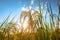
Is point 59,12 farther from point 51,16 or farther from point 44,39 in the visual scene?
point 44,39

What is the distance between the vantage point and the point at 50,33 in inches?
70.1

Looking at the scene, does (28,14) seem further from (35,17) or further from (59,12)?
(59,12)

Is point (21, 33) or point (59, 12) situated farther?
point (21, 33)

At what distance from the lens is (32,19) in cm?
188

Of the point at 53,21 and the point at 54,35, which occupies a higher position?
the point at 53,21

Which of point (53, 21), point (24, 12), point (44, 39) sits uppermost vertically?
point (24, 12)

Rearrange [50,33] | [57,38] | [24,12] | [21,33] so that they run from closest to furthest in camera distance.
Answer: [57,38] → [50,33] → [24,12] → [21,33]

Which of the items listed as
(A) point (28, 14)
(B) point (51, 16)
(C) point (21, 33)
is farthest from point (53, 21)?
(C) point (21, 33)

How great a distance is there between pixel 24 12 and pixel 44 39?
0.39m

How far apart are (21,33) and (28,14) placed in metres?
0.30

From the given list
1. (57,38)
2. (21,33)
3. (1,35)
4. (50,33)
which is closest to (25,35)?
(21,33)

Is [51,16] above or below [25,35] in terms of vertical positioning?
above

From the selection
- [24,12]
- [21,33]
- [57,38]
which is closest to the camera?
[57,38]

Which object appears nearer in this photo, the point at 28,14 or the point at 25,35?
the point at 28,14
